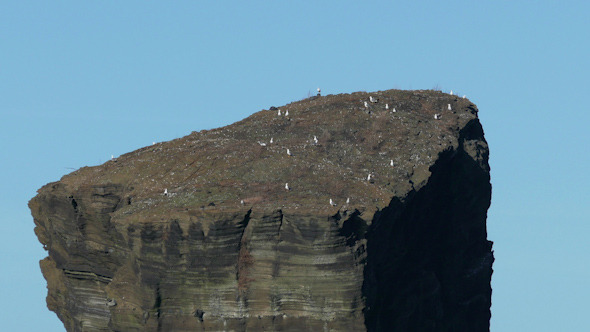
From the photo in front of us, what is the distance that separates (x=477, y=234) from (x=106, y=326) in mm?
34699

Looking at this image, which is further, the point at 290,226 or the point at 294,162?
the point at 294,162

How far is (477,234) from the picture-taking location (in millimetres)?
156250

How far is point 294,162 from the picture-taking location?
458 feet

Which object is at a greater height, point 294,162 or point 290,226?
point 294,162

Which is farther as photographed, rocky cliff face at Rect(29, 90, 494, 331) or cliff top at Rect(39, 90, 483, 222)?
cliff top at Rect(39, 90, 483, 222)

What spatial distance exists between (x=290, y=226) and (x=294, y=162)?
397 inches

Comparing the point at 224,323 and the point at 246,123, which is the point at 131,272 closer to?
the point at 224,323

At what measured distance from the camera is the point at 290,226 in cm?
13088

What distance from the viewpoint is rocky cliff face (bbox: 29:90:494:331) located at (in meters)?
131

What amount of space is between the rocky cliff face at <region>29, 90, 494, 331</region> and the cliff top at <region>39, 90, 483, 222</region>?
16cm

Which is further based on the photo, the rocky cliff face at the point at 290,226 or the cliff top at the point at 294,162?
the cliff top at the point at 294,162

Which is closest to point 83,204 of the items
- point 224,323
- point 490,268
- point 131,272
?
point 131,272

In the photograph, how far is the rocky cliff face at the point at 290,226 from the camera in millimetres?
130750

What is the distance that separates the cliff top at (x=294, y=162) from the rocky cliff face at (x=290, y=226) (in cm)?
16
